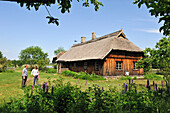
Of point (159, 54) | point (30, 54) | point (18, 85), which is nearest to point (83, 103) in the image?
point (159, 54)

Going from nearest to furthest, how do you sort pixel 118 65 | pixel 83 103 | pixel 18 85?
pixel 83 103, pixel 18 85, pixel 118 65

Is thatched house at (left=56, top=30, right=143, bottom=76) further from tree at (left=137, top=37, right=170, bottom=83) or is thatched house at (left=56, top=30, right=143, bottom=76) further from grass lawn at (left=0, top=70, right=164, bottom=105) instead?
tree at (left=137, top=37, right=170, bottom=83)

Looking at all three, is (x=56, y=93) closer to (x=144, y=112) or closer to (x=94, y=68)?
(x=144, y=112)

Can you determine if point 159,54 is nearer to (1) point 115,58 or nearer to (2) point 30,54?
(1) point 115,58

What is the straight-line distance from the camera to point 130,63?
67.1 ft

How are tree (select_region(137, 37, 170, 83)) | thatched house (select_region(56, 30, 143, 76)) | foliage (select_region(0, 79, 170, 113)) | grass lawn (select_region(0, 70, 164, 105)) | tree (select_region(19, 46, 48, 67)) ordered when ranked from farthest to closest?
tree (select_region(19, 46, 48, 67)) < thatched house (select_region(56, 30, 143, 76)) < tree (select_region(137, 37, 170, 83)) < grass lawn (select_region(0, 70, 164, 105)) < foliage (select_region(0, 79, 170, 113))

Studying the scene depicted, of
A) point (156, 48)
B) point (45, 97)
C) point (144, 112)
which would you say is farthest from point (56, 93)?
point (156, 48)

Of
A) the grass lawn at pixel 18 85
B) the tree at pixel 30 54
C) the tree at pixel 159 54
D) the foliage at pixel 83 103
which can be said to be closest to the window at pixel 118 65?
the grass lawn at pixel 18 85

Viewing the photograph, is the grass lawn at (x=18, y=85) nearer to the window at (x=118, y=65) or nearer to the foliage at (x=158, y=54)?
the foliage at (x=158, y=54)

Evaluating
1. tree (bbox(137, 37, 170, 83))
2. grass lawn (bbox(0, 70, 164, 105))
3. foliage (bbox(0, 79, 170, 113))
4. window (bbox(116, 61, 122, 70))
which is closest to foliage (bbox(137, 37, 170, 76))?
tree (bbox(137, 37, 170, 83))

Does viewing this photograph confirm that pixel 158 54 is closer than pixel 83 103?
No

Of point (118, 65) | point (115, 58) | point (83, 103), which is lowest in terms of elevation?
point (83, 103)

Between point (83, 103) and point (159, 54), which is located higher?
point (159, 54)

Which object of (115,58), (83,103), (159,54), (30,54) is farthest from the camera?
(30,54)
